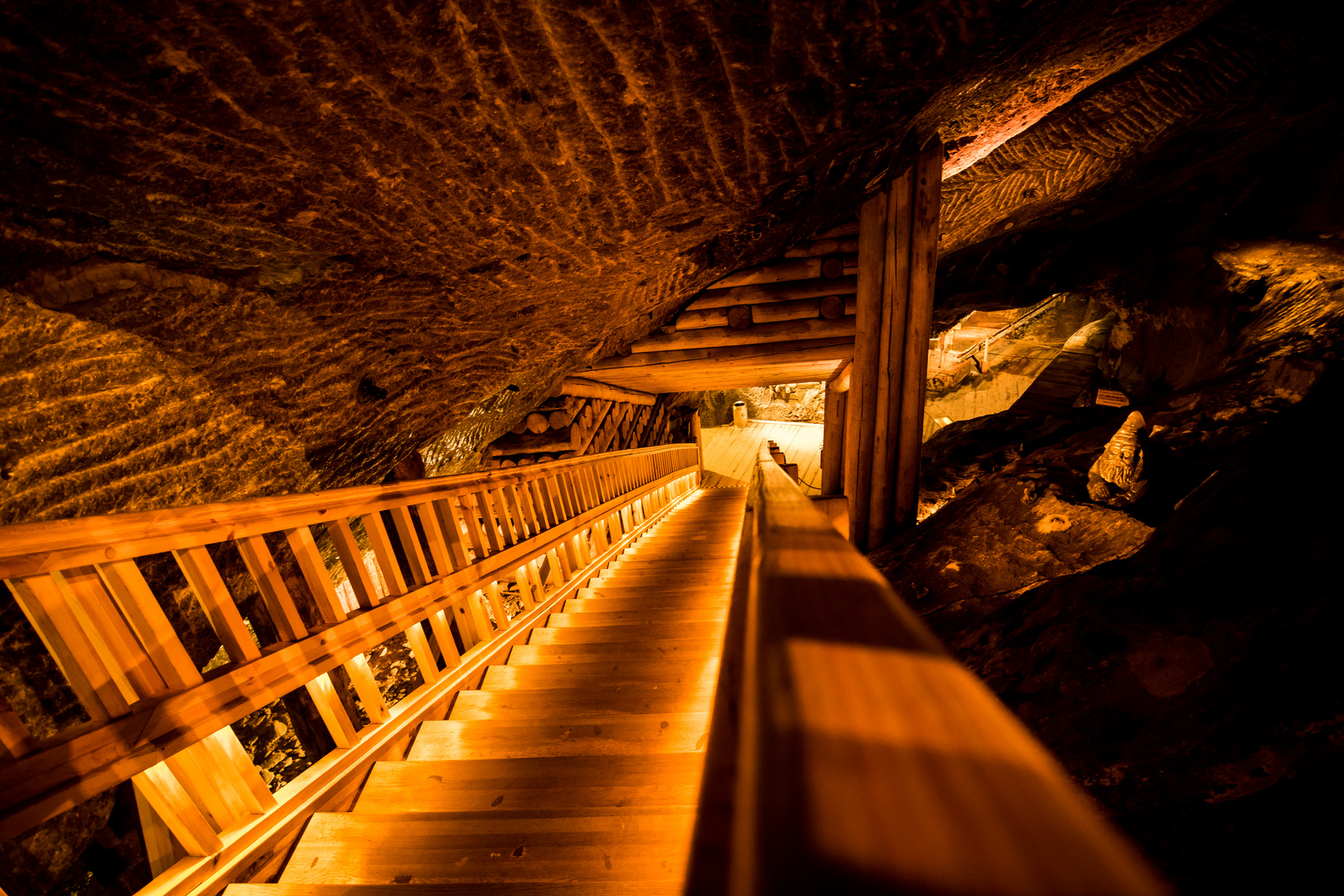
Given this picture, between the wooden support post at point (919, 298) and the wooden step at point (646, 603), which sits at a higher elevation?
the wooden support post at point (919, 298)

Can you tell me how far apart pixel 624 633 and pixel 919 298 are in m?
3.73

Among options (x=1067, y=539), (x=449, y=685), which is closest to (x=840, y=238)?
(x=1067, y=539)

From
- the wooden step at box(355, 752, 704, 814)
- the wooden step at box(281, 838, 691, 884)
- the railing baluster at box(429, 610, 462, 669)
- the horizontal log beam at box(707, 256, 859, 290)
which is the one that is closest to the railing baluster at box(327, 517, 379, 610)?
the railing baluster at box(429, 610, 462, 669)

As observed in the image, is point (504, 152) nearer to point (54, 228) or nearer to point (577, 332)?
point (54, 228)

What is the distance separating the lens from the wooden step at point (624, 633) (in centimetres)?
327

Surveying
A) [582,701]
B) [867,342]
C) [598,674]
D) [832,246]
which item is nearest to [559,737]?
[582,701]

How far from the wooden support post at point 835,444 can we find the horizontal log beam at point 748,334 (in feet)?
6.16

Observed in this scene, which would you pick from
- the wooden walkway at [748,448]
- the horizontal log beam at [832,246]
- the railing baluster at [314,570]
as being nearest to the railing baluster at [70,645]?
the railing baluster at [314,570]

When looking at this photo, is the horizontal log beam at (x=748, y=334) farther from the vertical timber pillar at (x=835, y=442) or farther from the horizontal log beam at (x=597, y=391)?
the vertical timber pillar at (x=835, y=442)

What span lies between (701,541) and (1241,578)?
4.93m

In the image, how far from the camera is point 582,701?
257cm

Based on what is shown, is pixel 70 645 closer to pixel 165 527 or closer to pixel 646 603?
pixel 165 527

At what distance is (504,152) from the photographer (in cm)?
221

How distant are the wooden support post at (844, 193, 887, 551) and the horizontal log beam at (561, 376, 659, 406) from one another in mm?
3820
